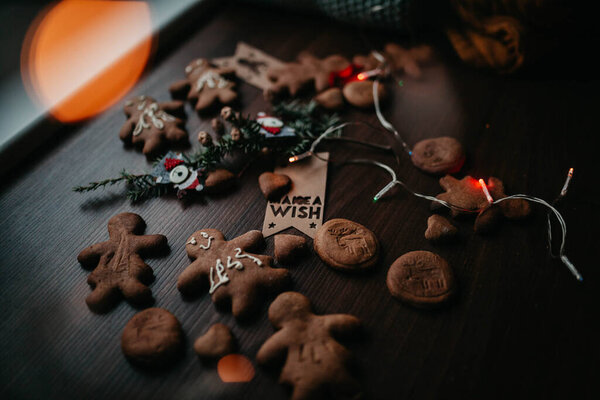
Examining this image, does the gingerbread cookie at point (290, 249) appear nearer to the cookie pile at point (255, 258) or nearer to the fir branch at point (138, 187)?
the cookie pile at point (255, 258)

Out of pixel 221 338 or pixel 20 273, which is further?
pixel 20 273

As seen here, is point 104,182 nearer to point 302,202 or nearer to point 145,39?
point 302,202

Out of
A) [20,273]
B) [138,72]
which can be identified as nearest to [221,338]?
[20,273]

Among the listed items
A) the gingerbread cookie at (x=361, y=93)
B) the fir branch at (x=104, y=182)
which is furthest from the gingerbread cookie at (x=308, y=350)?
the gingerbread cookie at (x=361, y=93)

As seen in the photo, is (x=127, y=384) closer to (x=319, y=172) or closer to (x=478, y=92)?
(x=319, y=172)

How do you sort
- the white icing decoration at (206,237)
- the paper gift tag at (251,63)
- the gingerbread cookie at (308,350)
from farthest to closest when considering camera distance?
the paper gift tag at (251,63) < the white icing decoration at (206,237) < the gingerbread cookie at (308,350)

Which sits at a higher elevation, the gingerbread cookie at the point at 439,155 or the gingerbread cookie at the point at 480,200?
the gingerbread cookie at the point at 439,155

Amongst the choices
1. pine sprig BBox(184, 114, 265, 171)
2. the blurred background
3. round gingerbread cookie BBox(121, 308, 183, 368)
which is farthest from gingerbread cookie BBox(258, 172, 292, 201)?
the blurred background
